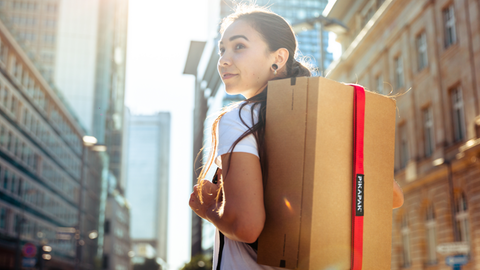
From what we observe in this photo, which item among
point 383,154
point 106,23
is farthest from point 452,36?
point 106,23

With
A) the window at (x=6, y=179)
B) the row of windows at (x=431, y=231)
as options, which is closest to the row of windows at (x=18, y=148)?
the window at (x=6, y=179)

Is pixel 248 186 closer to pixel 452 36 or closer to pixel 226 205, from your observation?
pixel 226 205

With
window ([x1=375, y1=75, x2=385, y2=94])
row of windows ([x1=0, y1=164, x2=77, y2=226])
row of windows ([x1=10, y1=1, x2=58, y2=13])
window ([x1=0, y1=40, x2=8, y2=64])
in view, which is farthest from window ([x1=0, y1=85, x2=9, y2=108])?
row of windows ([x1=10, y1=1, x2=58, y2=13])

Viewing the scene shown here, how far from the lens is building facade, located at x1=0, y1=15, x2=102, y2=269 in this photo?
141 feet

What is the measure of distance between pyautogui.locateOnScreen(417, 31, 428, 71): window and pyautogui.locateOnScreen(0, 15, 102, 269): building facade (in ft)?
75.8

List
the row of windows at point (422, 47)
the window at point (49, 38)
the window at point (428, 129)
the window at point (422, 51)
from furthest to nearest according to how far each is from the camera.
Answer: the window at point (49, 38) < the window at point (422, 51) < the window at point (428, 129) < the row of windows at point (422, 47)

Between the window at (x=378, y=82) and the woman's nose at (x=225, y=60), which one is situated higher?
the window at (x=378, y=82)

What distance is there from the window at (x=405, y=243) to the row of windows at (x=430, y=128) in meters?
2.81

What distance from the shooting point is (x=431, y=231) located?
74.0 ft

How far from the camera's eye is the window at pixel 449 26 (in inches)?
832

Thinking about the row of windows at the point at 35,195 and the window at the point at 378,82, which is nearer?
the window at the point at 378,82

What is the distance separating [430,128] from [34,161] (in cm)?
4051

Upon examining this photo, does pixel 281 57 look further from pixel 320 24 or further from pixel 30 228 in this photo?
pixel 30 228

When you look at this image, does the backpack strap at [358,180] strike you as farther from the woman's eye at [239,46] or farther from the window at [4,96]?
the window at [4,96]
